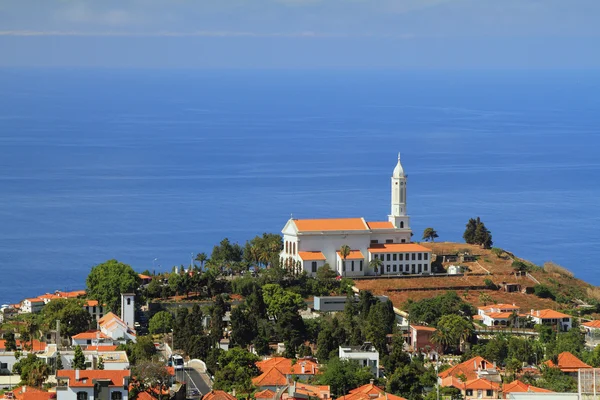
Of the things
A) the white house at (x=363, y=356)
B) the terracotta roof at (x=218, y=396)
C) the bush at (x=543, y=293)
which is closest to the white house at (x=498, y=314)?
the bush at (x=543, y=293)

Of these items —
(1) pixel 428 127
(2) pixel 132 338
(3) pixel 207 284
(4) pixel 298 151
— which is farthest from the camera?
(1) pixel 428 127

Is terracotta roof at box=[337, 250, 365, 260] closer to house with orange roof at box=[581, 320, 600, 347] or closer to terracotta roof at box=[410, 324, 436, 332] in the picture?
terracotta roof at box=[410, 324, 436, 332]

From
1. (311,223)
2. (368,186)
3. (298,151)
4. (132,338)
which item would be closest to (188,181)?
(368,186)

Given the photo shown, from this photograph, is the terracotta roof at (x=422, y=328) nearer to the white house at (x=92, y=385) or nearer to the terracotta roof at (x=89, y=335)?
the terracotta roof at (x=89, y=335)

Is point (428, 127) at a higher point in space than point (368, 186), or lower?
higher

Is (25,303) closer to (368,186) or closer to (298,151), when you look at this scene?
(368,186)

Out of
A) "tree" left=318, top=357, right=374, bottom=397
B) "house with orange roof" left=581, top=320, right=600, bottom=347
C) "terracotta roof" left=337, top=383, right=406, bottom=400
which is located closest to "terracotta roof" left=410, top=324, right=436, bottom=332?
"house with orange roof" left=581, top=320, right=600, bottom=347

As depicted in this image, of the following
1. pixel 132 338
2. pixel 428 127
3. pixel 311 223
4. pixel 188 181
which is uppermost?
pixel 428 127
